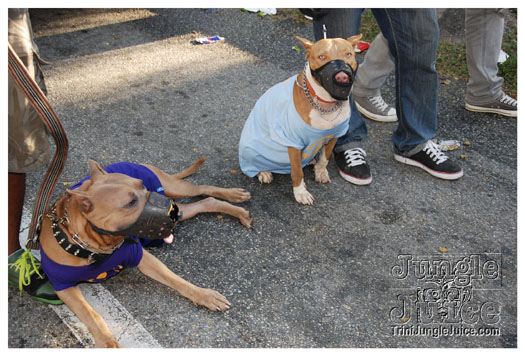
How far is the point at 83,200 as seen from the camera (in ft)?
7.09

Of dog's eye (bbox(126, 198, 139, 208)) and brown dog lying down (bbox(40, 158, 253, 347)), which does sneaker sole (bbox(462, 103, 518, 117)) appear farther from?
dog's eye (bbox(126, 198, 139, 208))

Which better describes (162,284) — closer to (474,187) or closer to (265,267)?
(265,267)

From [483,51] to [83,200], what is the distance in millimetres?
3940

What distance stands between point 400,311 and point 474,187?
1.56 meters

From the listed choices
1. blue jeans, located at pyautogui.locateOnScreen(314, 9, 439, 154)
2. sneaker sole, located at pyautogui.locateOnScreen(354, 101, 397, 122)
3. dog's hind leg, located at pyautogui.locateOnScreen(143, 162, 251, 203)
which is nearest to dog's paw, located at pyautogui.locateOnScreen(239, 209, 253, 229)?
dog's hind leg, located at pyautogui.locateOnScreen(143, 162, 251, 203)

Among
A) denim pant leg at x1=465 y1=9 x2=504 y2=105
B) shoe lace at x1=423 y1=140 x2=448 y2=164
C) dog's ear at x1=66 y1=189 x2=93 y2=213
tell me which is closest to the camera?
dog's ear at x1=66 y1=189 x2=93 y2=213

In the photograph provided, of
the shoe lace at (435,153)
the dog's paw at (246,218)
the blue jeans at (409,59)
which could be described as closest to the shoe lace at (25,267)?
the dog's paw at (246,218)

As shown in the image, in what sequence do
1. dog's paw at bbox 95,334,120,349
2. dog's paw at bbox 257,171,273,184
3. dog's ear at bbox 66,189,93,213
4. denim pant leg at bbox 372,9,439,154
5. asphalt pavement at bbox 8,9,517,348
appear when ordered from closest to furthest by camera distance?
dog's ear at bbox 66,189,93,213 → dog's paw at bbox 95,334,120,349 → asphalt pavement at bbox 8,9,517,348 → denim pant leg at bbox 372,9,439,154 → dog's paw at bbox 257,171,273,184

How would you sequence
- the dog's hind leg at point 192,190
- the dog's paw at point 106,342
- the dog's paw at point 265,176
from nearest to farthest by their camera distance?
the dog's paw at point 106,342
the dog's hind leg at point 192,190
the dog's paw at point 265,176

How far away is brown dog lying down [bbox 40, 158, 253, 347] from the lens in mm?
2201

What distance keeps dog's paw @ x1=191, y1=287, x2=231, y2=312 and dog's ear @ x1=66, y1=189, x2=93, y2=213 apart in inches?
32.2

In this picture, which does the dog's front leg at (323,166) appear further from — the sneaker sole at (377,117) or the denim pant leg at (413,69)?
the sneaker sole at (377,117)


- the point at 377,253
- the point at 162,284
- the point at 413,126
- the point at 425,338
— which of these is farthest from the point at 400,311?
the point at 413,126

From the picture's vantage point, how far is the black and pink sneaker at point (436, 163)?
3768mm
